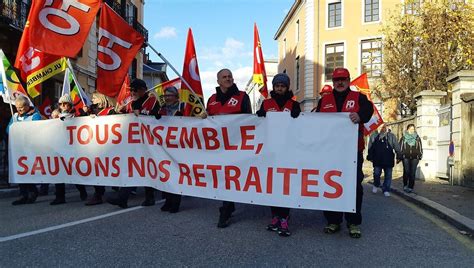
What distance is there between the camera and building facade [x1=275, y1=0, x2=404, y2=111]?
3235 cm

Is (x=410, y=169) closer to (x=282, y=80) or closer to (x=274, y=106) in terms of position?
(x=274, y=106)

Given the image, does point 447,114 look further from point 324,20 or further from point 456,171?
point 324,20

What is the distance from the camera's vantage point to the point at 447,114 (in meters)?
13.6

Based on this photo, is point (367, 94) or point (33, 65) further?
point (367, 94)

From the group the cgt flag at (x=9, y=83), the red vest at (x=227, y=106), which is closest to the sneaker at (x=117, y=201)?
the red vest at (x=227, y=106)

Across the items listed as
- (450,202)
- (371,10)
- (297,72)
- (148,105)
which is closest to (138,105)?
(148,105)

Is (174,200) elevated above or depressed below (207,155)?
below

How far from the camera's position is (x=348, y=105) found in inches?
203

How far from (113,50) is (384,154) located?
685 centimetres

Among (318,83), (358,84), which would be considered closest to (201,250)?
(358,84)

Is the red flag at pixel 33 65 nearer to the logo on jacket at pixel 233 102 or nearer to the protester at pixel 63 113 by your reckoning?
the protester at pixel 63 113

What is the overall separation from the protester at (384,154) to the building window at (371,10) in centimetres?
2452

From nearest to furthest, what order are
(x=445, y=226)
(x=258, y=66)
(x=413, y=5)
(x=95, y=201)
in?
(x=445, y=226) < (x=95, y=201) < (x=258, y=66) < (x=413, y=5)

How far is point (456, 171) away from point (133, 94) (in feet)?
31.9
